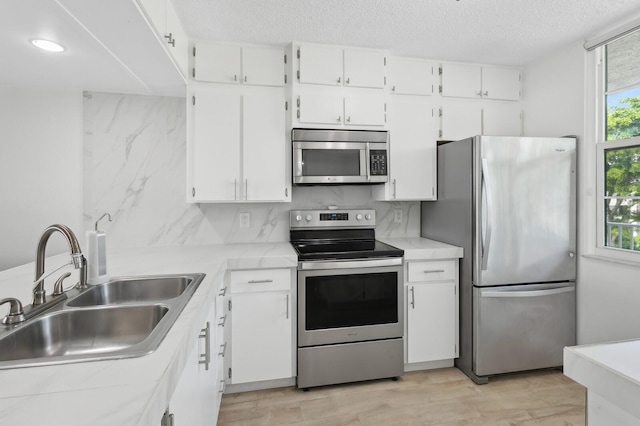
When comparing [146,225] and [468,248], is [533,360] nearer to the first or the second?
[468,248]

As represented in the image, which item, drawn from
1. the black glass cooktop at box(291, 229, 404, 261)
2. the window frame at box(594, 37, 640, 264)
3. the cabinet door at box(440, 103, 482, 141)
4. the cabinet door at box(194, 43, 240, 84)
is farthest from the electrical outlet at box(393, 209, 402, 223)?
the cabinet door at box(194, 43, 240, 84)

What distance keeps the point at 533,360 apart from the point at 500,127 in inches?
73.6

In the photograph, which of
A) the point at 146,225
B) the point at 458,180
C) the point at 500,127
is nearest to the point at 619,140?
the point at 500,127

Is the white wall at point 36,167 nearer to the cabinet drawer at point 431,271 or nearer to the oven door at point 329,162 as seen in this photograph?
the oven door at point 329,162

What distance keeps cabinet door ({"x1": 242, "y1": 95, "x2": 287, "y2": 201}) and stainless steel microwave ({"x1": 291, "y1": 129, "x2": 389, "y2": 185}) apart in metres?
0.12

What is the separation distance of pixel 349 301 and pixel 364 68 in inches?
68.4

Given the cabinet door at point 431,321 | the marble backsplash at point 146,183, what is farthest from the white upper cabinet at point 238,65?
the cabinet door at point 431,321

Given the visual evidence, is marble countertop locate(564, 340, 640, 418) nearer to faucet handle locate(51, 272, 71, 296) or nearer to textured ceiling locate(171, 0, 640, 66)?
faucet handle locate(51, 272, 71, 296)

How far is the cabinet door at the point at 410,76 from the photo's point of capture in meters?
2.61

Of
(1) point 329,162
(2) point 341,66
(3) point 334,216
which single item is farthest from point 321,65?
(3) point 334,216

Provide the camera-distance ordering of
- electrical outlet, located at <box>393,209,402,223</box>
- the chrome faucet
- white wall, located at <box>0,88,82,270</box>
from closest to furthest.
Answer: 1. the chrome faucet
2. white wall, located at <box>0,88,82,270</box>
3. electrical outlet, located at <box>393,209,402,223</box>

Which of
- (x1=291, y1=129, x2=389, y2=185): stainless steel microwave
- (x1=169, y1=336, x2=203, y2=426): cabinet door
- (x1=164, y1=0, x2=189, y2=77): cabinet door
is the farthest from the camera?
(x1=291, y1=129, x2=389, y2=185): stainless steel microwave

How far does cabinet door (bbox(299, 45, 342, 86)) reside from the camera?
2.38 meters

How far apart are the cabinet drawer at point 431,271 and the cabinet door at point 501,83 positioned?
4.93ft
